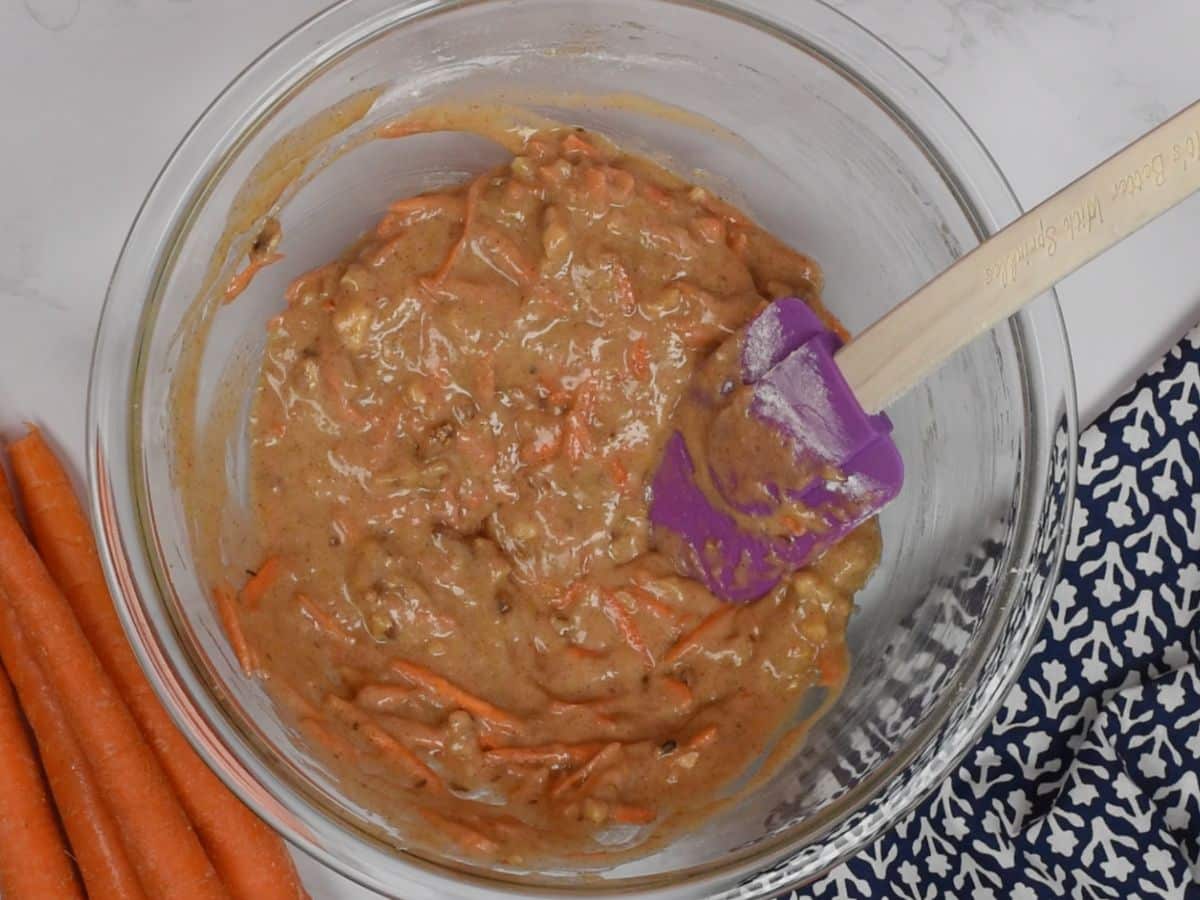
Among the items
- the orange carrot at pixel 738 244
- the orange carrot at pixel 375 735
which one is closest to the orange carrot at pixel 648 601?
the orange carrot at pixel 375 735

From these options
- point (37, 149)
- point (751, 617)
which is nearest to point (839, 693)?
point (751, 617)

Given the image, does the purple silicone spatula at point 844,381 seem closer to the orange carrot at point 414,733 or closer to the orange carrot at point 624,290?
the orange carrot at point 624,290

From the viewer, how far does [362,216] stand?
1.85 meters

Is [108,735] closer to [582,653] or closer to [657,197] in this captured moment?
[582,653]

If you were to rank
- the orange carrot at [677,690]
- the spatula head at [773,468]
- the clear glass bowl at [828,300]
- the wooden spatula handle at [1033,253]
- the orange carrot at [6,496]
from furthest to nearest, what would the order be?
the orange carrot at [6,496] → the orange carrot at [677,690] → the clear glass bowl at [828,300] → the spatula head at [773,468] → the wooden spatula handle at [1033,253]

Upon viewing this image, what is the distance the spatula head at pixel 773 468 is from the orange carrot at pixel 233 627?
23.8 inches

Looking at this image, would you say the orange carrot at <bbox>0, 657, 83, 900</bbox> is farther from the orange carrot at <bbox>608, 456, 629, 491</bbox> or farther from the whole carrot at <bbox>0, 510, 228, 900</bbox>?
the orange carrot at <bbox>608, 456, 629, 491</bbox>

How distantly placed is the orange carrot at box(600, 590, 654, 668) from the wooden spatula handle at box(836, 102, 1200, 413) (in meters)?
0.54

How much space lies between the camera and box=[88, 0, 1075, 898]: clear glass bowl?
163cm

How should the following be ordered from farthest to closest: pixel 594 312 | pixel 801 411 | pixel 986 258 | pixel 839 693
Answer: pixel 839 693
pixel 594 312
pixel 801 411
pixel 986 258

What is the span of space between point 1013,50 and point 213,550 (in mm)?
1426

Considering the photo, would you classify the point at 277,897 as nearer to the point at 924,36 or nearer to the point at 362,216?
the point at 362,216

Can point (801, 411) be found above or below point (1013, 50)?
below

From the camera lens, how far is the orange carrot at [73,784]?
1.86 metres
